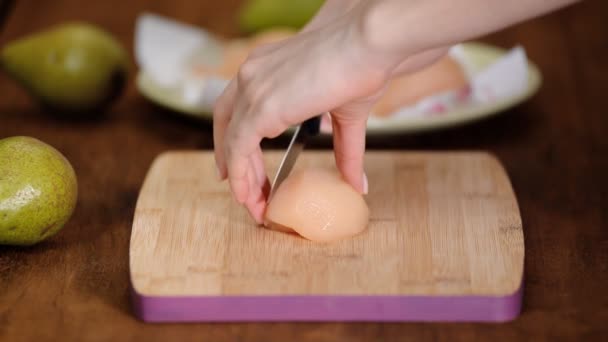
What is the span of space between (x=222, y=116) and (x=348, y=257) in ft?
0.94

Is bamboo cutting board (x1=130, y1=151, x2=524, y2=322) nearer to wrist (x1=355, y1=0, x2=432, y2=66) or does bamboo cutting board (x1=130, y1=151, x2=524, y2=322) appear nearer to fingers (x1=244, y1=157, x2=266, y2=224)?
fingers (x1=244, y1=157, x2=266, y2=224)

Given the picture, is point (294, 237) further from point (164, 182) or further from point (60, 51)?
point (60, 51)

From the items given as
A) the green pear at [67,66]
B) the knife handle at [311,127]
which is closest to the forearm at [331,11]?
the knife handle at [311,127]

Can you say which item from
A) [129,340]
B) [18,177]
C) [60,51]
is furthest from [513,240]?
[60,51]

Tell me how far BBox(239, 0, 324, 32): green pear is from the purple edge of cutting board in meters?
1.30

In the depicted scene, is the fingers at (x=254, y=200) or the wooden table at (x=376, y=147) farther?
the fingers at (x=254, y=200)

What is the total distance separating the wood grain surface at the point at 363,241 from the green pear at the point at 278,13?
2.63 feet

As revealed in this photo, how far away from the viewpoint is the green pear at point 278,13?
244 cm

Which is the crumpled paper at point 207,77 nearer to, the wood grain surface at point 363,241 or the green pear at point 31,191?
the wood grain surface at point 363,241

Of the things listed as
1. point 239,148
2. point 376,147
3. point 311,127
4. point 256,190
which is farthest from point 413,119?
point 239,148

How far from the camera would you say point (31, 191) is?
1.43 m

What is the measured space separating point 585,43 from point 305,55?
1.46 meters

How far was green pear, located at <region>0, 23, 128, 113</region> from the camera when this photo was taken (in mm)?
2018

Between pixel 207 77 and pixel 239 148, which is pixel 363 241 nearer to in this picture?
pixel 239 148
